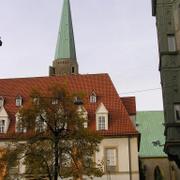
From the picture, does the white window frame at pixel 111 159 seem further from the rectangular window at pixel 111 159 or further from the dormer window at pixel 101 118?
the dormer window at pixel 101 118

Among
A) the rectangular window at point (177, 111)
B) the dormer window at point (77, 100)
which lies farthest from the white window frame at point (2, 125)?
the rectangular window at point (177, 111)

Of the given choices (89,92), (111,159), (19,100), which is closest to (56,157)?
(111,159)

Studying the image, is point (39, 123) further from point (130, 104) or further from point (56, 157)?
point (130, 104)

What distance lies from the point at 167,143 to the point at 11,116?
941 inches

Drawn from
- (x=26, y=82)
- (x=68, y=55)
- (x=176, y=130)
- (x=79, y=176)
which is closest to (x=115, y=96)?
(x=26, y=82)

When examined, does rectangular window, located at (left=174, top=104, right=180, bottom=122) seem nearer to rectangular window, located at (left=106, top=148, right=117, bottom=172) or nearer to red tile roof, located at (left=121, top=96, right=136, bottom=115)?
rectangular window, located at (left=106, top=148, right=117, bottom=172)

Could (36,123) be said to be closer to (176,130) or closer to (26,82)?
(176,130)

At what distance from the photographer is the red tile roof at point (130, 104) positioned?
45.8 metres

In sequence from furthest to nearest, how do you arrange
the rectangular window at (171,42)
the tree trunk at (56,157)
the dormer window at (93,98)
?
the dormer window at (93,98), the tree trunk at (56,157), the rectangular window at (171,42)

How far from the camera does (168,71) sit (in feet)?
81.1

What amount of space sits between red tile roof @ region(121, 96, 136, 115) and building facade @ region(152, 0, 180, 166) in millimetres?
20261

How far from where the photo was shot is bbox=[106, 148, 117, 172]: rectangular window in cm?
3953

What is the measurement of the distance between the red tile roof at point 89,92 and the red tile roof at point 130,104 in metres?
2.01

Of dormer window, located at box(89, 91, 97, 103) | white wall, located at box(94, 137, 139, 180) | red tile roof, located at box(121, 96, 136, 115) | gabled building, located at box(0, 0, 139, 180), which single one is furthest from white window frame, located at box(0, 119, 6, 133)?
red tile roof, located at box(121, 96, 136, 115)
